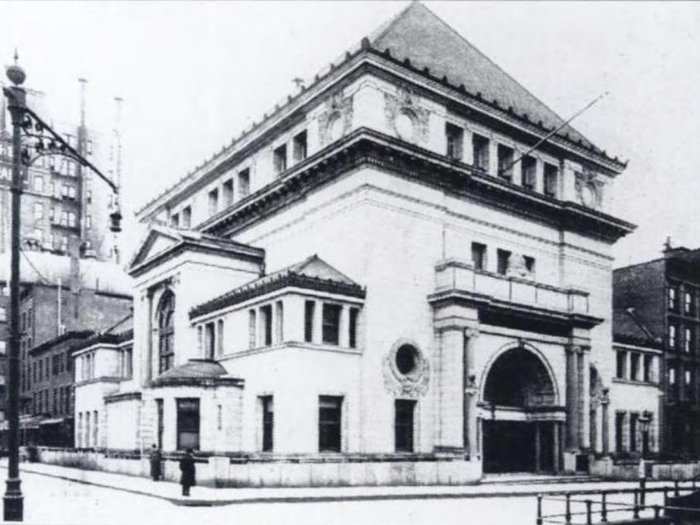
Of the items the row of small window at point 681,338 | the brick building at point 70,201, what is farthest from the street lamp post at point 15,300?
the brick building at point 70,201

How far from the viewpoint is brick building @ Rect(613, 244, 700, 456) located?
49875 millimetres

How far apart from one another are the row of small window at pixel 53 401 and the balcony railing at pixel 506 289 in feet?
124

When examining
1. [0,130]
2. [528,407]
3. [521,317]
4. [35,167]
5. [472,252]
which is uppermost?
[35,167]

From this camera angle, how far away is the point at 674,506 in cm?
1673

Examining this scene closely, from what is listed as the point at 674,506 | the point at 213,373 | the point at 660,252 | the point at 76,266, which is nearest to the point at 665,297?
the point at 660,252

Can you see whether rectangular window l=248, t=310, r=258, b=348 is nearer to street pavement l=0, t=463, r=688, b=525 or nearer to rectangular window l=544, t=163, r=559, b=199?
street pavement l=0, t=463, r=688, b=525

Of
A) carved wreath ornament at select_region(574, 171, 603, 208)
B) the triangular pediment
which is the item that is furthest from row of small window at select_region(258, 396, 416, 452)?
carved wreath ornament at select_region(574, 171, 603, 208)

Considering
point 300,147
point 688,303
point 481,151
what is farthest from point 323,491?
point 688,303

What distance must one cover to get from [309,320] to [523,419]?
11.9 metres

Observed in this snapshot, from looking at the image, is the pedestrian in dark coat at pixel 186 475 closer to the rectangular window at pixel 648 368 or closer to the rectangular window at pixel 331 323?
the rectangular window at pixel 331 323

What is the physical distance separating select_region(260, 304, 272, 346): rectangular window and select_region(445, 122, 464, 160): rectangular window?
388 inches

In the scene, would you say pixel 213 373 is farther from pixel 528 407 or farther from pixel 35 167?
pixel 35 167

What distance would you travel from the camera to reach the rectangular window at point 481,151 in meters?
34.3

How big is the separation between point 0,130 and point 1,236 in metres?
29.9
